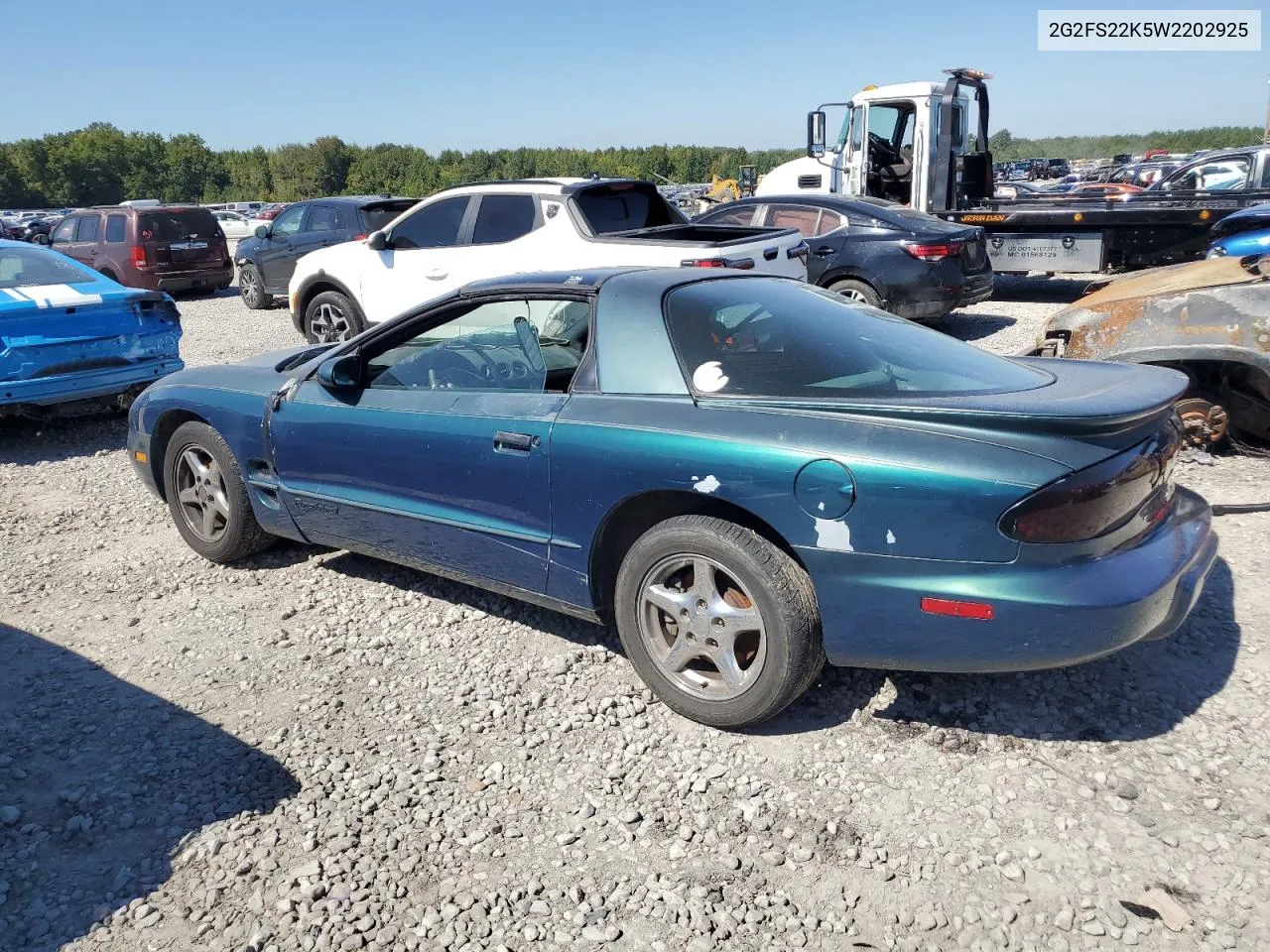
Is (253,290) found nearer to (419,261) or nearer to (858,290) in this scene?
(419,261)

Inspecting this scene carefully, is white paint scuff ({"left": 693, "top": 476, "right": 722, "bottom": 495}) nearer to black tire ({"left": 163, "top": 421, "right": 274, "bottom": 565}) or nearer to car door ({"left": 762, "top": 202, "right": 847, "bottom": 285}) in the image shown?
black tire ({"left": 163, "top": 421, "right": 274, "bottom": 565})

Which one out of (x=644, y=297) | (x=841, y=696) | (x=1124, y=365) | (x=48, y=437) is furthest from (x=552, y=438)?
(x=48, y=437)

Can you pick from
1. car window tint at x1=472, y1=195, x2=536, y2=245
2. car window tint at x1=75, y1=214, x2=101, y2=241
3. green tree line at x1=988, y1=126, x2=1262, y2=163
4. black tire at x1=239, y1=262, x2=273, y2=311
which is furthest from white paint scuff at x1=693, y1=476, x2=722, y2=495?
green tree line at x1=988, y1=126, x2=1262, y2=163

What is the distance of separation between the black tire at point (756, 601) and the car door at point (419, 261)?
5943 millimetres

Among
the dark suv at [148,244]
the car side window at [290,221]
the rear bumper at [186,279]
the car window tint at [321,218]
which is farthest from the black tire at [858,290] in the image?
the dark suv at [148,244]

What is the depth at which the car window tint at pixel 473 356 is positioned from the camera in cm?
390

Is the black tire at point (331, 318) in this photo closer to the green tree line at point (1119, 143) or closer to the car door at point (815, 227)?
the car door at point (815, 227)

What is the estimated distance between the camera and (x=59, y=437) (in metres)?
7.79

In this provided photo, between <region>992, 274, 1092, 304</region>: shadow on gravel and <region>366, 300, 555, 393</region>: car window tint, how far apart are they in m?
10.3

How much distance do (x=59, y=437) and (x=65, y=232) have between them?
11045mm

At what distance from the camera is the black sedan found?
9680 mm

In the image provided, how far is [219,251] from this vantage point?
57.0ft

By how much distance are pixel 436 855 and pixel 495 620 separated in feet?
4.99

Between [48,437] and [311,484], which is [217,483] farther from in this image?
[48,437]
